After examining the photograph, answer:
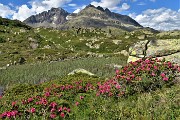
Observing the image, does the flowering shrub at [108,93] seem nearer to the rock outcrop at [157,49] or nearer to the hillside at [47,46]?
the rock outcrop at [157,49]

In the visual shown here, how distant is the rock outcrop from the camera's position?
21.8 metres

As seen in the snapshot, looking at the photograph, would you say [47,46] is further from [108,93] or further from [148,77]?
[148,77]

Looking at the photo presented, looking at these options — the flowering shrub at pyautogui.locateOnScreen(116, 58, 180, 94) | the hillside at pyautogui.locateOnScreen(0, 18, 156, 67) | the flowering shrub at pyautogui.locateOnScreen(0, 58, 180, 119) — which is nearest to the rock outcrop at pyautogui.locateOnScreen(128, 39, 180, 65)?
the flowering shrub at pyautogui.locateOnScreen(116, 58, 180, 94)

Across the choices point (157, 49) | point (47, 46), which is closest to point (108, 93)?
point (157, 49)

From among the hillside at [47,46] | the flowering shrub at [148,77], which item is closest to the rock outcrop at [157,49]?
the flowering shrub at [148,77]

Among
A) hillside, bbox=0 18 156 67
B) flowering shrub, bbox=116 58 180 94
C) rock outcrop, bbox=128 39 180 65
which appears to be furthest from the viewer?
hillside, bbox=0 18 156 67

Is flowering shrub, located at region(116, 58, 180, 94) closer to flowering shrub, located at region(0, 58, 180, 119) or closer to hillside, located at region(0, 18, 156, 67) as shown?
flowering shrub, located at region(0, 58, 180, 119)

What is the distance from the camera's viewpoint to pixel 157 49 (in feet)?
74.7

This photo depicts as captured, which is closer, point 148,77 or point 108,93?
point 108,93

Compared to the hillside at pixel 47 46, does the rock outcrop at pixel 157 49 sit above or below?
above

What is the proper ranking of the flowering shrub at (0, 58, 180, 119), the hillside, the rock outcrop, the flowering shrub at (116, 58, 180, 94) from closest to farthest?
the flowering shrub at (0, 58, 180, 119)
the flowering shrub at (116, 58, 180, 94)
the rock outcrop
the hillside

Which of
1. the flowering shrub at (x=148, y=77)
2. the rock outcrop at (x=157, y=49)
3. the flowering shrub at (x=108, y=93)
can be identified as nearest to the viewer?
the flowering shrub at (x=108, y=93)

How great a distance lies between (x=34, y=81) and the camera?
3722cm

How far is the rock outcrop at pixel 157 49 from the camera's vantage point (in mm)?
21781
